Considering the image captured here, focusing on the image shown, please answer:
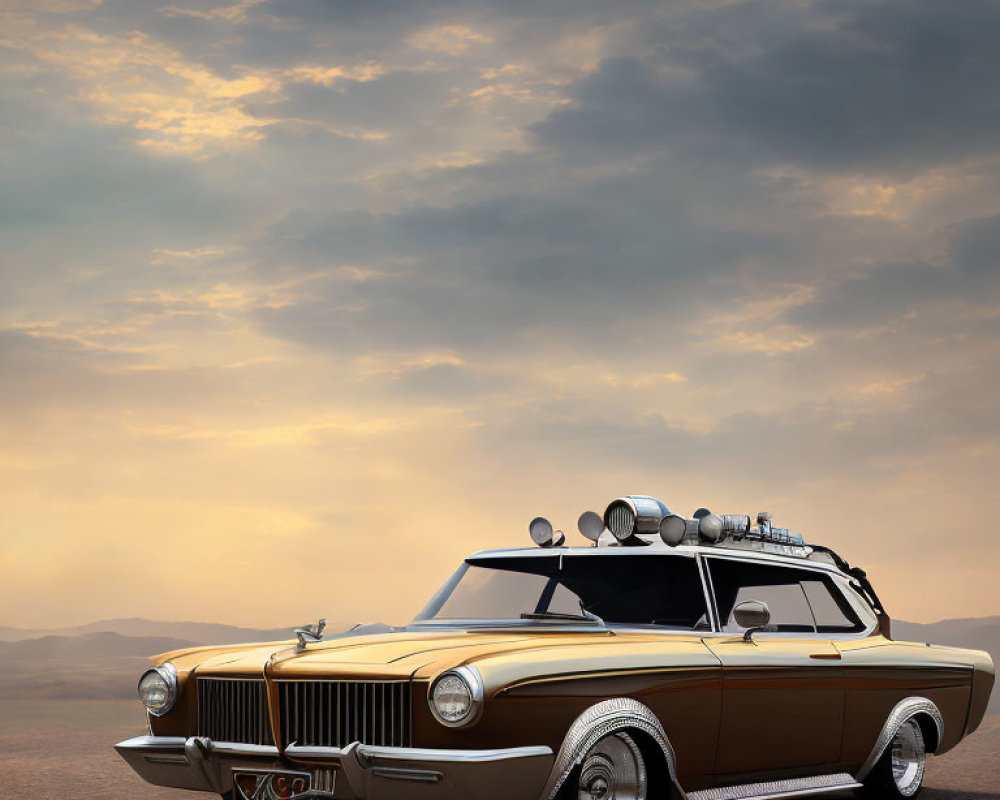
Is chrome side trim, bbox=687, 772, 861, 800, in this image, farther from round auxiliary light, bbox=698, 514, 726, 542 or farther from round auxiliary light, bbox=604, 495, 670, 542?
round auxiliary light, bbox=604, 495, 670, 542

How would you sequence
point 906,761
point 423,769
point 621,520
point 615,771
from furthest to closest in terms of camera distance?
1. point 906,761
2. point 621,520
3. point 615,771
4. point 423,769

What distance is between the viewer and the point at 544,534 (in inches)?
372

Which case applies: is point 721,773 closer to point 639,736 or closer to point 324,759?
point 639,736

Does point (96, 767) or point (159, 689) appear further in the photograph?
point (96, 767)

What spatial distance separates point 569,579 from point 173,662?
101 inches

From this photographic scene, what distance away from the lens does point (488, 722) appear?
6379 mm

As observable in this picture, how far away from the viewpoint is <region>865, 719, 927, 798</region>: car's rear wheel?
374 inches

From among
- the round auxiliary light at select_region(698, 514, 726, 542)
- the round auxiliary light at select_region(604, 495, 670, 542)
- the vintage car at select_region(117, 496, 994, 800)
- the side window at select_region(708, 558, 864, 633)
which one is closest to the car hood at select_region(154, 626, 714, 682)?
the vintage car at select_region(117, 496, 994, 800)

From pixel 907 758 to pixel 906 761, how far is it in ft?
0.08

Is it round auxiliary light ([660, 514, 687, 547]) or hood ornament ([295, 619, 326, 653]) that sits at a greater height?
round auxiliary light ([660, 514, 687, 547])

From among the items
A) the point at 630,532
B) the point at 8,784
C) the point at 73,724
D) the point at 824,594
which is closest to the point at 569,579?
the point at 630,532

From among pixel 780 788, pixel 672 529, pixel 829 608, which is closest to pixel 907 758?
pixel 829 608

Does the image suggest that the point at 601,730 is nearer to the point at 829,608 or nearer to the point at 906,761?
the point at 829,608

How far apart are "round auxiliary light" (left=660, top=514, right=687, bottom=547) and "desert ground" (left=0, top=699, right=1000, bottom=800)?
355 centimetres
